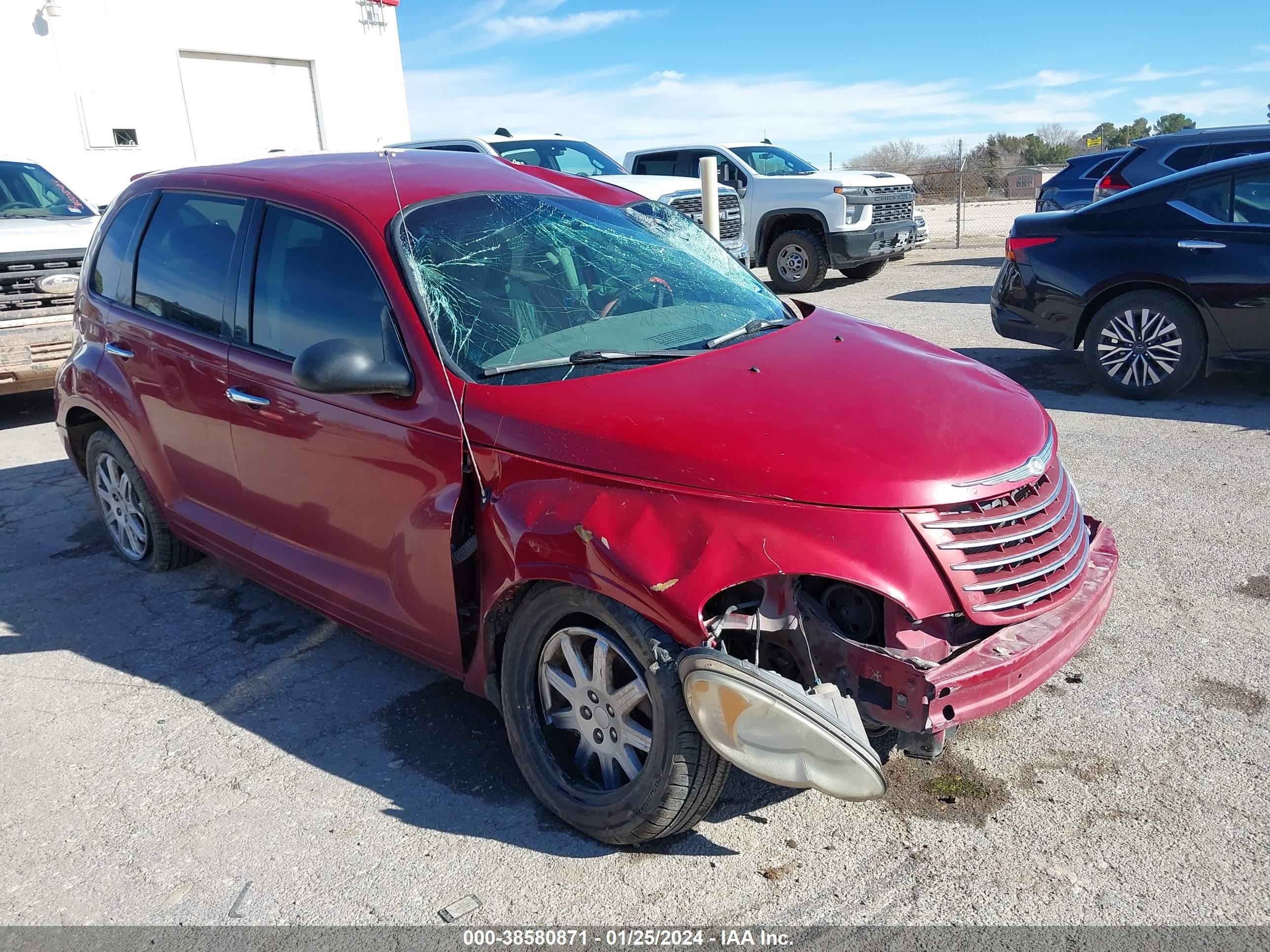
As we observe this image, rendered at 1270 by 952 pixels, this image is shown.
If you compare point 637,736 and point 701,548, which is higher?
point 701,548

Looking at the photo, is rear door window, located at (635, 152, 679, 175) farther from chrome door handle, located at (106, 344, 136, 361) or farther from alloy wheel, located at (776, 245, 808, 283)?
chrome door handle, located at (106, 344, 136, 361)

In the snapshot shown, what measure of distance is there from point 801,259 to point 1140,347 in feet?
24.1

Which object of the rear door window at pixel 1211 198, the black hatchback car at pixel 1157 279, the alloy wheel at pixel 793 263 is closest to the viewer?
the black hatchback car at pixel 1157 279

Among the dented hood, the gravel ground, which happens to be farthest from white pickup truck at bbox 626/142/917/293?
the dented hood

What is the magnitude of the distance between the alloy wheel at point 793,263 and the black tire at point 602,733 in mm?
11886

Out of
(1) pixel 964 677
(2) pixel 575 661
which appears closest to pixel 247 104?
(2) pixel 575 661

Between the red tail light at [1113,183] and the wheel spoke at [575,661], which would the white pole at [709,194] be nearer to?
the red tail light at [1113,183]

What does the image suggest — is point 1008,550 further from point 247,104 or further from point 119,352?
point 247,104

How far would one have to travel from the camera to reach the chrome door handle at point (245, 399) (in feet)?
12.0

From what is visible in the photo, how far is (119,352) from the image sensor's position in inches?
179

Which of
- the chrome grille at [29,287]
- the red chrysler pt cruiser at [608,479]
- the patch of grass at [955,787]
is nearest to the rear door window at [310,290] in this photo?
the red chrysler pt cruiser at [608,479]

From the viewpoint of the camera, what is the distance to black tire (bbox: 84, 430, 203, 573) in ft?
15.6

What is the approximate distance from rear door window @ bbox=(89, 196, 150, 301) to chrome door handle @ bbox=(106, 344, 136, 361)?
0.76ft

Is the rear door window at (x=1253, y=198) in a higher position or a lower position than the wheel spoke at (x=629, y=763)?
higher
